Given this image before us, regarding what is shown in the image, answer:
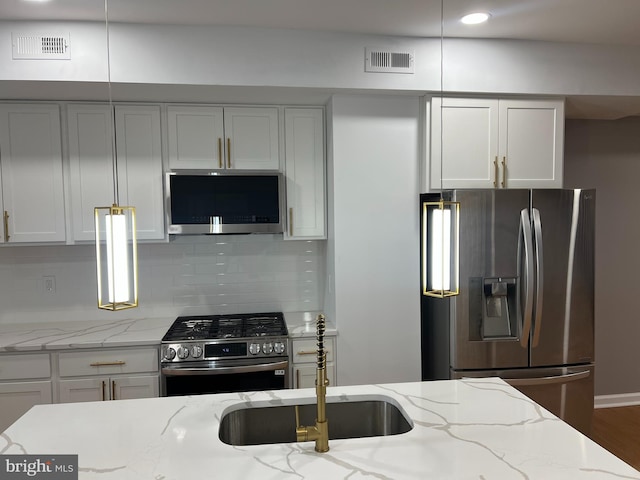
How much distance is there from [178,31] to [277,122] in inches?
32.5

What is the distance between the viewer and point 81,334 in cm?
293

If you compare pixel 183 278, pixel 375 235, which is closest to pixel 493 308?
pixel 375 235

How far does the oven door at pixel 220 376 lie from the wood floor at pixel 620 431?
221 centimetres

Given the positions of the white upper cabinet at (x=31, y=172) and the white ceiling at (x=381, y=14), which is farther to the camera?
the white upper cabinet at (x=31, y=172)

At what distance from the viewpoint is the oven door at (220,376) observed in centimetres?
275

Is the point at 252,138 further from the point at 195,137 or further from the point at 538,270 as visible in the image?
the point at 538,270

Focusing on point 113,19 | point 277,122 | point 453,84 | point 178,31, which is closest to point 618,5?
point 453,84

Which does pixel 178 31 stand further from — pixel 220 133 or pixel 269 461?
pixel 269 461

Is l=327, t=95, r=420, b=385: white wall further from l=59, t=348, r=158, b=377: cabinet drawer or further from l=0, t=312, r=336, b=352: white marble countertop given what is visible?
l=59, t=348, r=158, b=377: cabinet drawer

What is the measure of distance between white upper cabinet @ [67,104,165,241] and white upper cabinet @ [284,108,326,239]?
2.82 ft

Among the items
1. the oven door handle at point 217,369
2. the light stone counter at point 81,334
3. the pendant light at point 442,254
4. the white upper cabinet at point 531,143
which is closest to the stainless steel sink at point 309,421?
the pendant light at point 442,254

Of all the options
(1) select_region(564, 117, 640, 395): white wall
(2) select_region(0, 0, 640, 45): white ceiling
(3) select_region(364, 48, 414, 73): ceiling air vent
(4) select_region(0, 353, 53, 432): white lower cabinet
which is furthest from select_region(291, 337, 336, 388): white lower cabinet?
(1) select_region(564, 117, 640, 395): white wall

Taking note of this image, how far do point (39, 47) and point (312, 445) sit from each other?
2488 mm

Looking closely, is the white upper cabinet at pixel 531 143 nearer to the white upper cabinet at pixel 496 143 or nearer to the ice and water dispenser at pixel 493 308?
the white upper cabinet at pixel 496 143
